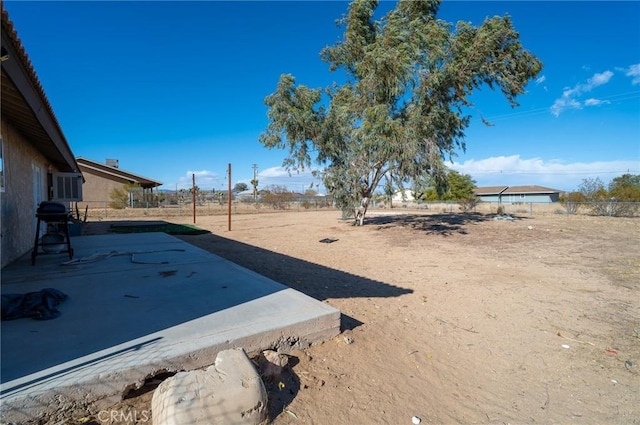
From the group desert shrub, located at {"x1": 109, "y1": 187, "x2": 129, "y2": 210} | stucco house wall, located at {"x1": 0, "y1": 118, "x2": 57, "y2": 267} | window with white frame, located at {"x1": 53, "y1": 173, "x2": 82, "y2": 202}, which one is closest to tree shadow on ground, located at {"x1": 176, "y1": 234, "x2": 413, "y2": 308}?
stucco house wall, located at {"x1": 0, "y1": 118, "x2": 57, "y2": 267}

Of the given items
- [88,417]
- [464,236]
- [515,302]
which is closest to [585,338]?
[515,302]

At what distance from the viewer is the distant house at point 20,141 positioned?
11.7 ft

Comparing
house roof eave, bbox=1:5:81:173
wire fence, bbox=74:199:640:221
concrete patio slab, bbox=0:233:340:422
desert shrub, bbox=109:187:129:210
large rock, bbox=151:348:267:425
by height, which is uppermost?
house roof eave, bbox=1:5:81:173

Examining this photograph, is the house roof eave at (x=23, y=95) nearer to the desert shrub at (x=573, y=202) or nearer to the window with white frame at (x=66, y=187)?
the window with white frame at (x=66, y=187)

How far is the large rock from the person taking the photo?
6.97 ft

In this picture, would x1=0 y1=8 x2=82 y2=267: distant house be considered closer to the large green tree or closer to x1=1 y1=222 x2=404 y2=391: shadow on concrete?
x1=1 y1=222 x2=404 y2=391: shadow on concrete

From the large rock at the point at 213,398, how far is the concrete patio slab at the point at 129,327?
318 millimetres

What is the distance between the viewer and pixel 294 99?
1739cm

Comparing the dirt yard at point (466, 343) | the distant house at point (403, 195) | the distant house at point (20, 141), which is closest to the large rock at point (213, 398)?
the dirt yard at point (466, 343)

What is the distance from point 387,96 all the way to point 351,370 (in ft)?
46.6

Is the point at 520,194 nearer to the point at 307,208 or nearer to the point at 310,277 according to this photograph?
the point at 307,208

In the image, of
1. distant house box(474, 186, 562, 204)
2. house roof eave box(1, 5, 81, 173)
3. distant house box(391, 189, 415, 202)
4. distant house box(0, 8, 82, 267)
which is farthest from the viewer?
distant house box(474, 186, 562, 204)

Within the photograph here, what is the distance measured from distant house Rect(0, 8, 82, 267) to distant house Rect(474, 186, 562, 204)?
58.6m

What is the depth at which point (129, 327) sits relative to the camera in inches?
125
